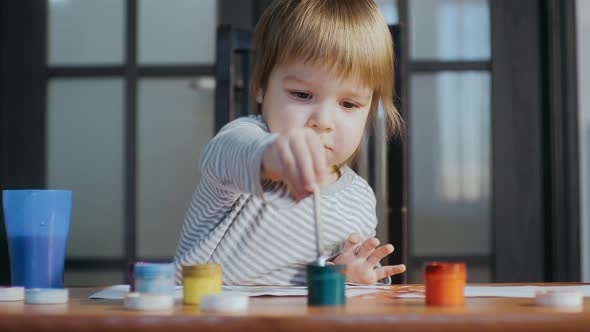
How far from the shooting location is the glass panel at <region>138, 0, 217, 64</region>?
8.02 ft

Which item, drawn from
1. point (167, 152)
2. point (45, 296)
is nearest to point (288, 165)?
point (45, 296)

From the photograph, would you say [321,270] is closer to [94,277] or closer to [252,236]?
[252,236]

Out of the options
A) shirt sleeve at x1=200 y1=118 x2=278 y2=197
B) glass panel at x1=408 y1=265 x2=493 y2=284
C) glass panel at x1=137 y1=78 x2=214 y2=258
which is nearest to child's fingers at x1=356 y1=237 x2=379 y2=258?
shirt sleeve at x1=200 y1=118 x2=278 y2=197

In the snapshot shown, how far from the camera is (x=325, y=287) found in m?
0.55

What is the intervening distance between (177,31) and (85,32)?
0.30m

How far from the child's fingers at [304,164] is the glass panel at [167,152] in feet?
6.16

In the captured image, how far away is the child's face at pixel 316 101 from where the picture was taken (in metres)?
0.97

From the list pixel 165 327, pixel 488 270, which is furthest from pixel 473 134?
pixel 165 327

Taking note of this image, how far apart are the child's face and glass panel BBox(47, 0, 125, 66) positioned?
1539mm

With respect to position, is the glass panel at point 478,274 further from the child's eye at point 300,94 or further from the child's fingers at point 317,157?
the child's fingers at point 317,157

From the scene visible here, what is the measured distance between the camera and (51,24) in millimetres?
2516

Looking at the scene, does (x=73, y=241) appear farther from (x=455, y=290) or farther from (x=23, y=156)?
(x=455, y=290)

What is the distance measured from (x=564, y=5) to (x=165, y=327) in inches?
75.9

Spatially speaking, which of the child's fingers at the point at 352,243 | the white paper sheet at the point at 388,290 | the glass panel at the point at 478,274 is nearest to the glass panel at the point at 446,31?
the glass panel at the point at 478,274
